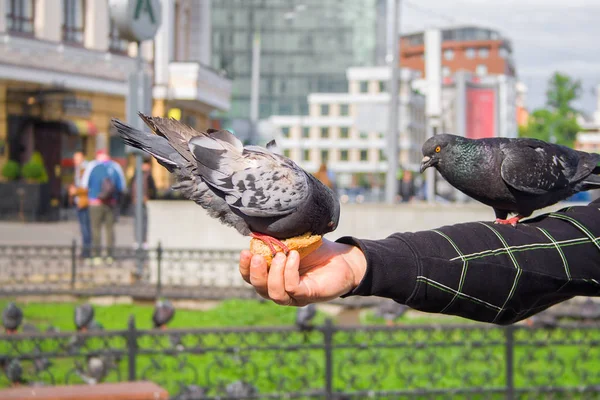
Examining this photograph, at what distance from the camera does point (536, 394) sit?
7.59 metres

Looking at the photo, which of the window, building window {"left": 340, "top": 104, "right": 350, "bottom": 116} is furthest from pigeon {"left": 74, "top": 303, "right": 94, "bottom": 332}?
the window

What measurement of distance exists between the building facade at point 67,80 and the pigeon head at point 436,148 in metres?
23.2

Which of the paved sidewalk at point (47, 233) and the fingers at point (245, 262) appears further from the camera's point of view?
the paved sidewalk at point (47, 233)

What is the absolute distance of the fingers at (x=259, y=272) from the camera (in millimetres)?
2305

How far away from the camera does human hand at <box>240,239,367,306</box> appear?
2309 mm

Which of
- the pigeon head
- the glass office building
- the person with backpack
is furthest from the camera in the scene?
the glass office building

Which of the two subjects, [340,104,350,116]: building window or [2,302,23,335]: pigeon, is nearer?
[2,302,23,335]: pigeon

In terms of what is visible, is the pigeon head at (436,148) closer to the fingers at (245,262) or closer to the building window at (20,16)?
the fingers at (245,262)

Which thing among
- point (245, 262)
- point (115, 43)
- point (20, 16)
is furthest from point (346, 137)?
point (245, 262)

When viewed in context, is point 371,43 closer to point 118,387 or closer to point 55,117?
point 55,117

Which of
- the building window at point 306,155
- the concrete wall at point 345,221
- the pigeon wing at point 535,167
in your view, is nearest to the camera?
the pigeon wing at point 535,167

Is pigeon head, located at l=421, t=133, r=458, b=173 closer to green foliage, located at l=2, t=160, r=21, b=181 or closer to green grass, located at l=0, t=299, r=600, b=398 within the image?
green grass, located at l=0, t=299, r=600, b=398

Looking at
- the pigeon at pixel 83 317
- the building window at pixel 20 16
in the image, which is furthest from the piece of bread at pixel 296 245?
the building window at pixel 20 16

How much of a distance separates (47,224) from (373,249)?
23.0 metres
